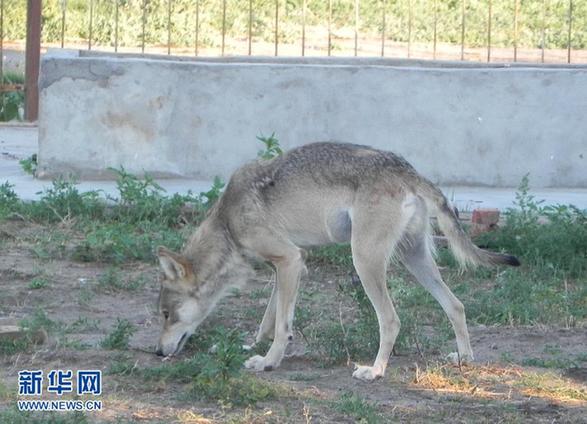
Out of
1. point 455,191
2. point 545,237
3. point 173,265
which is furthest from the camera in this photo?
point 455,191

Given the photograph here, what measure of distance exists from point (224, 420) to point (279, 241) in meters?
1.62

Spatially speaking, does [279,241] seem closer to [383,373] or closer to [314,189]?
[314,189]

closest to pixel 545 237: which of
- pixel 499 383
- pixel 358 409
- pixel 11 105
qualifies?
pixel 499 383

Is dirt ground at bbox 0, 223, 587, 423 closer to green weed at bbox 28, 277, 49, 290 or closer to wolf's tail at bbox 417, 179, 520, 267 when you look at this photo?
green weed at bbox 28, 277, 49, 290

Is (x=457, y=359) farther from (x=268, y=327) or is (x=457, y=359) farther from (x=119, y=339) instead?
(x=119, y=339)

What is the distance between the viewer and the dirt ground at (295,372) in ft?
19.0

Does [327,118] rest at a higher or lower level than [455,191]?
higher

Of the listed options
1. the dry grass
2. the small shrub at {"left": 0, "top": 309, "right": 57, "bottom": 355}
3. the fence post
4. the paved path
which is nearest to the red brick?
the paved path

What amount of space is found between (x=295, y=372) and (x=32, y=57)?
8225 mm

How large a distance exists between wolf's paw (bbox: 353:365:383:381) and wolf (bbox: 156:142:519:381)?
0.09ft

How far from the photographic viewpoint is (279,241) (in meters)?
6.99

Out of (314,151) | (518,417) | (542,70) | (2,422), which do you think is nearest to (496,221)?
(542,70)

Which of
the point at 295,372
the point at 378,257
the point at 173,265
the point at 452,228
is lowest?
the point at 295,372

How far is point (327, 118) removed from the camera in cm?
1098
